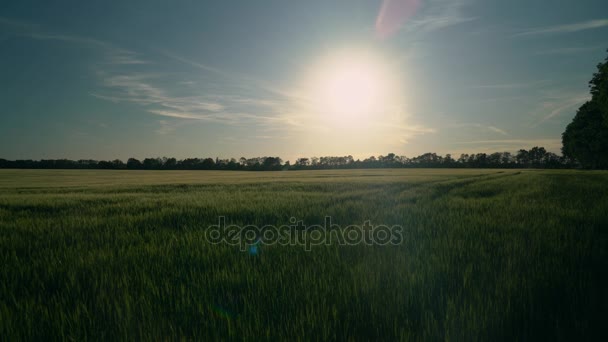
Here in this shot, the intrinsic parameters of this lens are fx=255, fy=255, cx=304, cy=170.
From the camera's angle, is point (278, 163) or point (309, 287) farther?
point (278, 163)

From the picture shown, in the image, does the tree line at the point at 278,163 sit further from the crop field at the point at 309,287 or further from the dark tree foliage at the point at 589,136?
the crop field at the point at 309,287

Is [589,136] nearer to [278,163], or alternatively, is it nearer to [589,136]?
[589,136]

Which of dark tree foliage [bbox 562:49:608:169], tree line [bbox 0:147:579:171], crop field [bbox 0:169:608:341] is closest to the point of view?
crop field [bbox 0:169:608:341]

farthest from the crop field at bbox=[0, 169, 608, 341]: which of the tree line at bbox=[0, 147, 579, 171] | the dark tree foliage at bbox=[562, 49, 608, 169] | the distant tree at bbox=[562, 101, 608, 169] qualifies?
the tree line at bbox=[0, 147, 579, 171]

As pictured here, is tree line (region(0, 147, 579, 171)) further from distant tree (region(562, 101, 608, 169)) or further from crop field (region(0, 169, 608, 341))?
crop field (region(0, 169, 608, 341))

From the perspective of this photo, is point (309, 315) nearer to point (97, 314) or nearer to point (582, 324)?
point (97, 314)

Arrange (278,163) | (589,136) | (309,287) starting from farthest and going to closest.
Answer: (278,163), (589,136), (309,287)

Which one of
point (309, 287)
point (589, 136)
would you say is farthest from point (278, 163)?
point (309, 287)

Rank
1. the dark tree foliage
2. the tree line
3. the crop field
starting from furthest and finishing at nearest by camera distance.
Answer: the tree line < the dark tree foliage < the crop field

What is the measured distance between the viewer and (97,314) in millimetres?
2121

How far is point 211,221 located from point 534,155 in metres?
172

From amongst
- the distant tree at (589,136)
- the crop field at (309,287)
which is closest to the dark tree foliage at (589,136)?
the distant tree at (589,136)

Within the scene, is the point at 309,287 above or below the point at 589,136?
below

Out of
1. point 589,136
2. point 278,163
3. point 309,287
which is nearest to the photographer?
point 309,287
